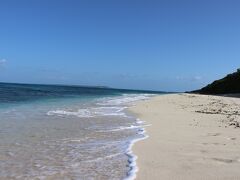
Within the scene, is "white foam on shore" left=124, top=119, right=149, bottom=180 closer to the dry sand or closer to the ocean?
the ocean

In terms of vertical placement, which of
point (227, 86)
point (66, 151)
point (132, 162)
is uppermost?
point (227, 86)

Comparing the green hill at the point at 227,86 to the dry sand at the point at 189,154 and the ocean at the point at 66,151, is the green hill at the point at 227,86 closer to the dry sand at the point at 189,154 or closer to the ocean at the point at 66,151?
the dry sand at the point at 189,154

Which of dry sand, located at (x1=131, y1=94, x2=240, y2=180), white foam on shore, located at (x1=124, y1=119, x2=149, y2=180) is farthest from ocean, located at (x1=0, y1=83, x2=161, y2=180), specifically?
dry sand, located at (x1=131, y1=94, x2=240, y2=180)

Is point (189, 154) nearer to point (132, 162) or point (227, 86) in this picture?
point (132, 162)

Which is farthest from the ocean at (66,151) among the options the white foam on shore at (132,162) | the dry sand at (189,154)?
the dry sand at (189,154)

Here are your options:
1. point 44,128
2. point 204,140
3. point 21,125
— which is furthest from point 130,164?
point 21,125

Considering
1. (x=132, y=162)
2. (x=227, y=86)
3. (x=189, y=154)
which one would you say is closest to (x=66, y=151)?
(x=132, y=162)

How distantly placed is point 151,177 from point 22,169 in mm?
2816

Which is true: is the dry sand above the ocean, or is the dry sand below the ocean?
above

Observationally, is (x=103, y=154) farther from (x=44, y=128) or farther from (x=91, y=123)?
(x=91, y=123)

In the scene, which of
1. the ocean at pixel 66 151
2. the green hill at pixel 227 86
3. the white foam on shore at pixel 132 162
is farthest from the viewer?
the green hill at pixel 227 86

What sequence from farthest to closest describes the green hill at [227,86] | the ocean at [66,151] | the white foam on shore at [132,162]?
the green hill at [227,86]
the ocean at [66,151]
the white foam on shore at [132,162]

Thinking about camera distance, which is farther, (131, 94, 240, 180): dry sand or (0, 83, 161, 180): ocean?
(0, 83, 161, 180): ocean

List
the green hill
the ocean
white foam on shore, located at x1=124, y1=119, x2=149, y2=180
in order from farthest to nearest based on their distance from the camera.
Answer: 1. the green hill
2. the ocean
3. white foam on shore, located at x1=124, y1=119, x2=149, y2=180
